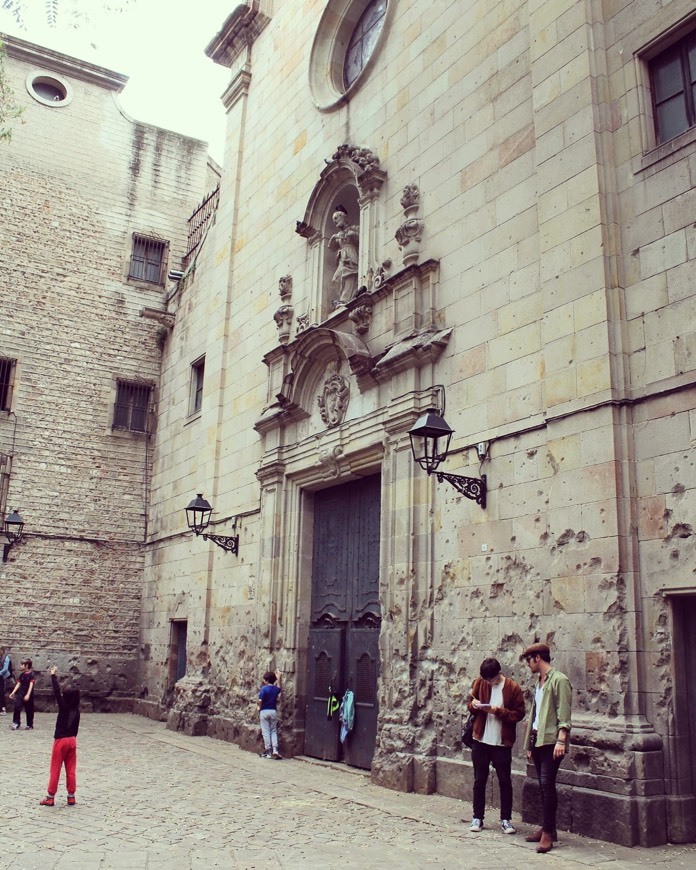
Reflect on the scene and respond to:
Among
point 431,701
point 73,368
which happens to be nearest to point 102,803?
point 431,701

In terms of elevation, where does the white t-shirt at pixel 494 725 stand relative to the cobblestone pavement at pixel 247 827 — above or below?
above

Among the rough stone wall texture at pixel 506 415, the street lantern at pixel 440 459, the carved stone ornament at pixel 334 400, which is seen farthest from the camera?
the carved stone ornament at pixel 334 400

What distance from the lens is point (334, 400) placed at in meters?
12.1

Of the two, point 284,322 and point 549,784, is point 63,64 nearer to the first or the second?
point 284,322

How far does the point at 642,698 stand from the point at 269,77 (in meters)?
13.8

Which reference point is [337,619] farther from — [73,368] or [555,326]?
[73,368]

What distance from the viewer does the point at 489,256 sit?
9.65 metres

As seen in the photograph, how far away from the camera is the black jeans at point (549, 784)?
6.51m

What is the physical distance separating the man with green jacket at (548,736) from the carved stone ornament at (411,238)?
18.5 feet

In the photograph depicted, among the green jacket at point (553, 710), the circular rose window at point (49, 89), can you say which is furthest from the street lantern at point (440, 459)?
the circular rose window at point (49, 89)

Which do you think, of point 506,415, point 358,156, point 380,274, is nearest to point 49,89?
point 358,156

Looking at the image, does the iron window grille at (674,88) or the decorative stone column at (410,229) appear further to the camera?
the decorative stone column at (410,229)

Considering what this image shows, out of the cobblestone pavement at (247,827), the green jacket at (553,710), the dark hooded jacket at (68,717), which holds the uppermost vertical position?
the green jacket at (553,710)

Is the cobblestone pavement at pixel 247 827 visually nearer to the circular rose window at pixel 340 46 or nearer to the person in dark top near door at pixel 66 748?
the person in dark top near door at pixel 66 748
